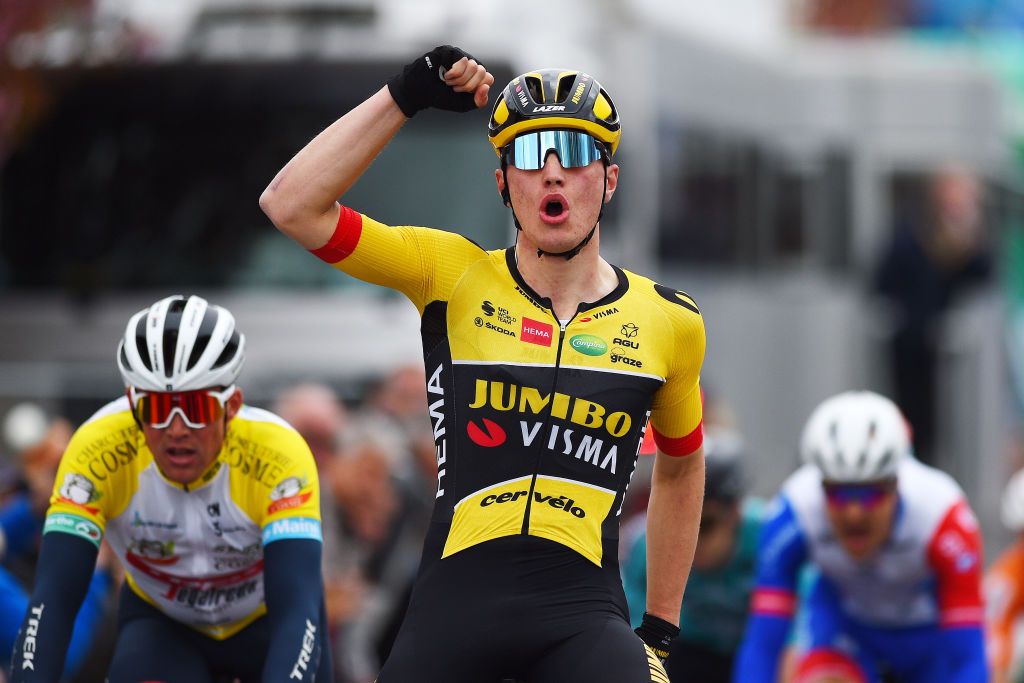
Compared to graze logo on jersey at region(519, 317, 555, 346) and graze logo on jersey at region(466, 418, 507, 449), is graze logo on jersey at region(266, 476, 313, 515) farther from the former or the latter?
graze logo on jersey at region(519, 317, 555, 346)

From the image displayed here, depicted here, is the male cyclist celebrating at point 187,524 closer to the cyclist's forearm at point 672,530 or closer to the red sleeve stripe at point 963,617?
the cyclist's forearm at point 672,530

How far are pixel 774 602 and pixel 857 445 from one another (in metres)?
0.71

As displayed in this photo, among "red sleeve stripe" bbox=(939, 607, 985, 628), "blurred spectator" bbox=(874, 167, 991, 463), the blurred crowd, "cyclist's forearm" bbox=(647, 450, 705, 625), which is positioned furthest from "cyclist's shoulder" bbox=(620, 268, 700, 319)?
"blurred spectator" bbox=(874, 167, 991, 463)

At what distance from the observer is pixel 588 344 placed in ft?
17.5

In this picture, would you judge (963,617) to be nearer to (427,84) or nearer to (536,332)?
(536,332)

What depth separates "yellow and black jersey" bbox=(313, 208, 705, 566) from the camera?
5262 mm

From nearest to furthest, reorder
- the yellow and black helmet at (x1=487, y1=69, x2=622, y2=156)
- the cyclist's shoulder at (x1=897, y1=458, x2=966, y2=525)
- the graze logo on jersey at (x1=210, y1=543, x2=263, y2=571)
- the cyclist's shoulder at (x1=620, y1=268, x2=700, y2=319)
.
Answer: the yellow and black helmet at (x1=487, y1=69, x2=622, y2=156) → the cyclist's shoulder at (x1=620, y1=268, x2=700, y2=319) → the graze logo on jersey at (x1=210, y1=543, x2=263, y2=571) → the cyclist's shoulder at (x1=897, y1=458, x2=966, y2=525)

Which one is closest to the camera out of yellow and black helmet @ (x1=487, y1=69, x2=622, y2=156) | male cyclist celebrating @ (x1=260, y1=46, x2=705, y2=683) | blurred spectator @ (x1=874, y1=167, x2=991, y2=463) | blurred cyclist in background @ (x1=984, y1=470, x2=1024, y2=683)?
male cyclist celebrating @ (x1=260, y1=46, x2=705, y2=683)

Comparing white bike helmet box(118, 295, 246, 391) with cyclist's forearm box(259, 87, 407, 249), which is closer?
cyclist's forearm box(259, 87, 407, 249)

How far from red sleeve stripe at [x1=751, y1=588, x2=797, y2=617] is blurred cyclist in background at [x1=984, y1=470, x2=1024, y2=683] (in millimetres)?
2018

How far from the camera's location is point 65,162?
13.7 meters

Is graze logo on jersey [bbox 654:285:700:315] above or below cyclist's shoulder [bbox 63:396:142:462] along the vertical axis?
above

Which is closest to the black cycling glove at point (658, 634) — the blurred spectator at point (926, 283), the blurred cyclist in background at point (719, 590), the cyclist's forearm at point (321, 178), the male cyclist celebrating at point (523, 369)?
the male cyclist celebrating at point (523, 369)

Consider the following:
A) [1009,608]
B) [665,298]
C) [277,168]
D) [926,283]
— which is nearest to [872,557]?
[665,298]
